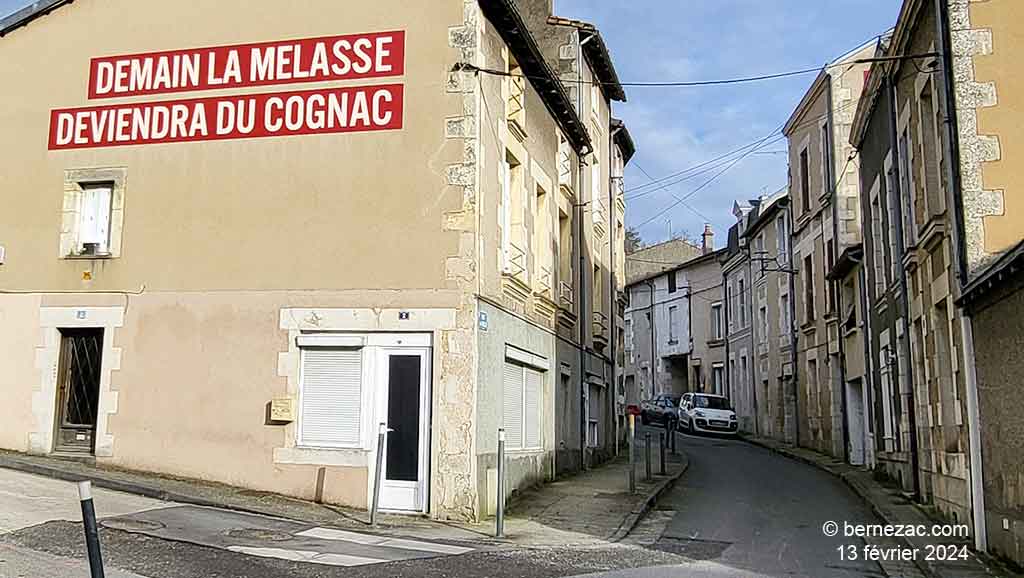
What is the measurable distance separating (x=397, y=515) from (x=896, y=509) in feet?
24.4

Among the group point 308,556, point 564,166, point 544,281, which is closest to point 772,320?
point 564,166

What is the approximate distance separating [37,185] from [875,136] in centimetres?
1397

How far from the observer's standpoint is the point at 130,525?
30.9 ft

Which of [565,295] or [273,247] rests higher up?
[565,295]

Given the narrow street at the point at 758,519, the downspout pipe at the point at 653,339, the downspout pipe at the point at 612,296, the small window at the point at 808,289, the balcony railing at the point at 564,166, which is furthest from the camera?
the downspout pipe at the point at 653,339

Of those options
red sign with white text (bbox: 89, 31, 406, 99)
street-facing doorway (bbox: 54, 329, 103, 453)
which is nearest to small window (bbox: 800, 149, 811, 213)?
red sign with white text (bbox: 89, 31, 406, 99)

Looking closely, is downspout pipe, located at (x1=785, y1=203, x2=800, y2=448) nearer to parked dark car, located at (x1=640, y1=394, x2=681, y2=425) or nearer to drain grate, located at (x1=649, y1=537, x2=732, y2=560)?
parked dark car, located at (x1=640, y1=394, x2=681, y2=425)

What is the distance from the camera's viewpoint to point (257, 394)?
488 inches

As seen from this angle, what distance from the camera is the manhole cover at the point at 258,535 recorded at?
9322 millimetres

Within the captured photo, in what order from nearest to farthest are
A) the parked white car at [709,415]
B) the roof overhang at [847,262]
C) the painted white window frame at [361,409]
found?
1. the painted white window frame at [361,409]
2. the roof overhang at [847,262]
3. the parked white car at [709,415]

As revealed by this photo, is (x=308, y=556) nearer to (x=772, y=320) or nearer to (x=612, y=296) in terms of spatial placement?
(x=612, y=296)

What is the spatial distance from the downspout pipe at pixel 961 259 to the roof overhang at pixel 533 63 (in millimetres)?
5617

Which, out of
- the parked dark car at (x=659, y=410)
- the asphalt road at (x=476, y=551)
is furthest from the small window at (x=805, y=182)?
the parked dark car at (x=659, y=410)

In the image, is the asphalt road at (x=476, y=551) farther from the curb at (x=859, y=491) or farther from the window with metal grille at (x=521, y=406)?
the window with metal grille at (x=521, y=406)
